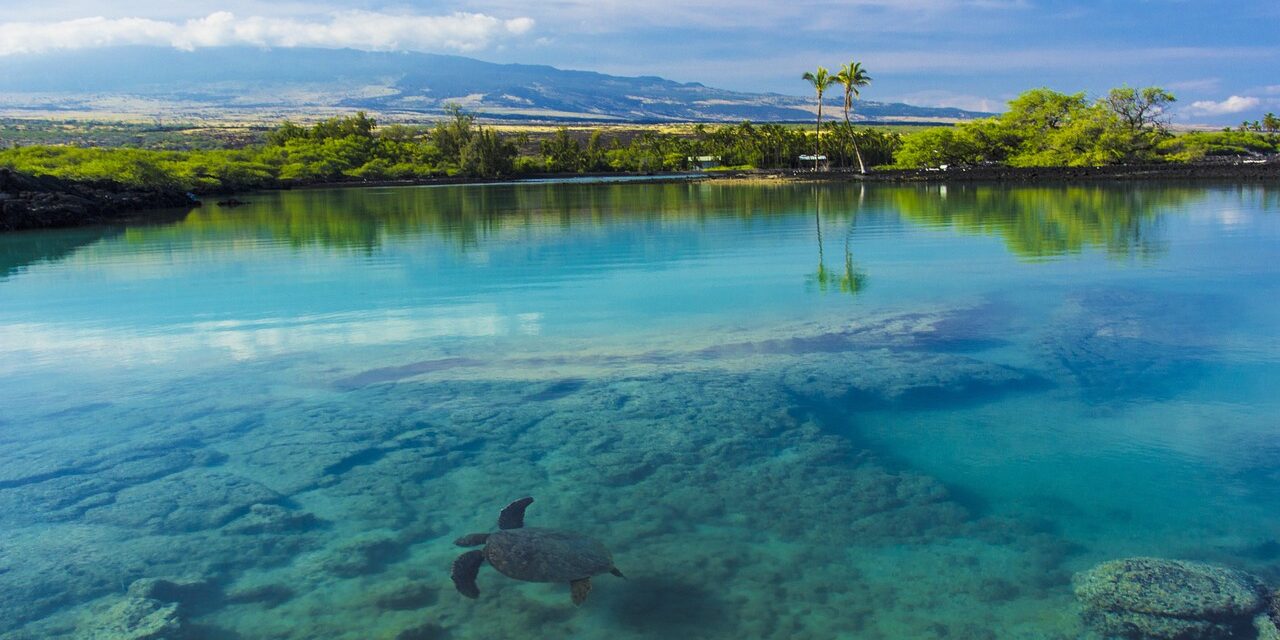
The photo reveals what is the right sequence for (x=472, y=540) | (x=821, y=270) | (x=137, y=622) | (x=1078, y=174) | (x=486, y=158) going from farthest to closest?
(x=486, y=158), (x=1078, y=174), (x=821, y=270), (x=472, y=540), (x=137, y=622)

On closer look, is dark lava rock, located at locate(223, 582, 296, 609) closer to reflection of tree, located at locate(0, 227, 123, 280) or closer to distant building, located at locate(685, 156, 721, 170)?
reflection of tree, located at locate(0, 227, 123, 280)

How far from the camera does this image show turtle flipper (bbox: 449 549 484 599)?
5086mm

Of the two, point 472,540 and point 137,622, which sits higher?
point 472,540

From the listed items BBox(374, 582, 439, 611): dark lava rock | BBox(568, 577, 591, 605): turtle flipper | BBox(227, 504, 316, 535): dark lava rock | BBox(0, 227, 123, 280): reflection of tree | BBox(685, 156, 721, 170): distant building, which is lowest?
BBox(374, 582, 439, 611): dark lava rock

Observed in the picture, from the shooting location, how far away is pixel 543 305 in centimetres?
1411

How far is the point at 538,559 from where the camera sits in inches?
204

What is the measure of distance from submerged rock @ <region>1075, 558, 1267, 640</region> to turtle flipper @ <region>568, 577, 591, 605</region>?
2779mm

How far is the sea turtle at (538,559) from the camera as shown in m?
5.10

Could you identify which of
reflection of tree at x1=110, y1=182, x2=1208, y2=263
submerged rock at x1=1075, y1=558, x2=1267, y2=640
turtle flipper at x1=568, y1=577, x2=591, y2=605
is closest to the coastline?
reflection of tree at x1=110, y1=182, x2=1208, y2=263

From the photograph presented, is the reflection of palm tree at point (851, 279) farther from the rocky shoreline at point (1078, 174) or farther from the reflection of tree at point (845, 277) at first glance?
the rocky shoreline at point (1078, 174)

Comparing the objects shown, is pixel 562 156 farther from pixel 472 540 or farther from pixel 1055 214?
pixel 472 540

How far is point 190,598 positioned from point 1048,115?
3305 inches

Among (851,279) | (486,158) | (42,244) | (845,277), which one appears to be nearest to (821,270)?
(845,277)

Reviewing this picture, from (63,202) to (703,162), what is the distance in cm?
8661
